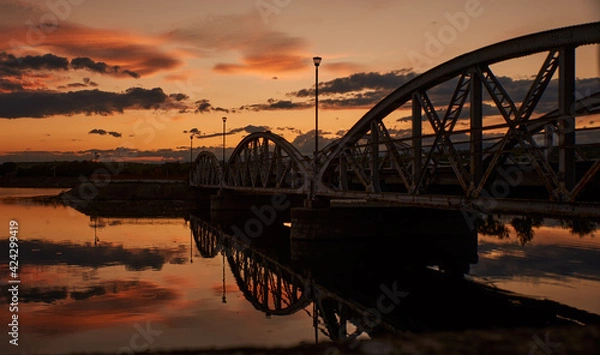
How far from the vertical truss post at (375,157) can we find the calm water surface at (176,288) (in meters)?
4.78

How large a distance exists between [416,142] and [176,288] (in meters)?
11.3

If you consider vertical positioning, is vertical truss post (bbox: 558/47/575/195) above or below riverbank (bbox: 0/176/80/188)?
above

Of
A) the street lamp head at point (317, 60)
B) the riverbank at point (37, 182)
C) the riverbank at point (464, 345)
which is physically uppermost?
the street lamp head at point (317, 60)

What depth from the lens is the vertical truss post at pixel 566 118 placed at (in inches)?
592

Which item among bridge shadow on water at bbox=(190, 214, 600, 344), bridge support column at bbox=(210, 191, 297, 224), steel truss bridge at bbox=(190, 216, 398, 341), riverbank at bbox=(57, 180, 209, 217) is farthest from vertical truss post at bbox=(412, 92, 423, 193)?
riverbank at bbox=(57, 180, 209, 217)

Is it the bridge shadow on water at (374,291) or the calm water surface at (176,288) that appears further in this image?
the bridge shadow on water at (374,291)

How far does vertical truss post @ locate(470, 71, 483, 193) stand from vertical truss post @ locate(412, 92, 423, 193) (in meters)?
3.60

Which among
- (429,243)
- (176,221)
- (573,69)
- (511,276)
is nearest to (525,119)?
(573,69)

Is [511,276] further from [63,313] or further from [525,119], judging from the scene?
[63,313]

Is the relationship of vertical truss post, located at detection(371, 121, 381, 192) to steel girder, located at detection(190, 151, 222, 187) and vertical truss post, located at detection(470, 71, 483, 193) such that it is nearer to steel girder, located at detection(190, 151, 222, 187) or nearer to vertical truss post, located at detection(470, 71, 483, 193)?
vertical truss post, located at detection(470, 71, 483, 193)

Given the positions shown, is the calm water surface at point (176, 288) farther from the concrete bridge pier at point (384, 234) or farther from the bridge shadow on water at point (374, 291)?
the concrete bridge pier at point (384, 234)

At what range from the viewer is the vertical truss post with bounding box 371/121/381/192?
27.5 meters

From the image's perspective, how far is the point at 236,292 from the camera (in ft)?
73.8

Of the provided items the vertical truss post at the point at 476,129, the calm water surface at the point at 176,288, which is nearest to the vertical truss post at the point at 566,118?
the vertical truss post at the point at 476,129
